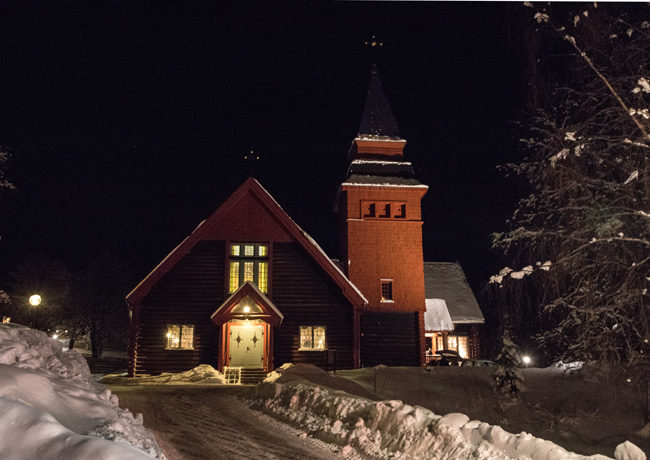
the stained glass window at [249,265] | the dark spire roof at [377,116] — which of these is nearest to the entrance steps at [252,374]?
the stained glass window at [249,265]

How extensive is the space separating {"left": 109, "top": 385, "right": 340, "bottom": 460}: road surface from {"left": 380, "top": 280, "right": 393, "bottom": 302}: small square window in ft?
45.2

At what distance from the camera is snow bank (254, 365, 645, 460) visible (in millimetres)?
6863

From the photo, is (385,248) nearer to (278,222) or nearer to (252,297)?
(278,222)

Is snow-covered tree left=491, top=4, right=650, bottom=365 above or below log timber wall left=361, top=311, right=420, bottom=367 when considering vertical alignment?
above

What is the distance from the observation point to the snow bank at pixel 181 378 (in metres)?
20.7

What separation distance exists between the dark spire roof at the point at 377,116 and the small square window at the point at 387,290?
875 cm

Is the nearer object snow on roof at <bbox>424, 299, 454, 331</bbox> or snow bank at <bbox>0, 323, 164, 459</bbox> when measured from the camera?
snow bank at <bbox>0, 323, 164, 459</bbox>

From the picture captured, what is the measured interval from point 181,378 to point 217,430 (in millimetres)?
12121

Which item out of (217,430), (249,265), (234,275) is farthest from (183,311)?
(217,430)

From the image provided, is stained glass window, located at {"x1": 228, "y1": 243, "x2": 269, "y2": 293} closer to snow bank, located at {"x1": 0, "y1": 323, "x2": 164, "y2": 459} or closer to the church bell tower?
the church bell tower

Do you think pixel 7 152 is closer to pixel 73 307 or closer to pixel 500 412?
pixel 500 412

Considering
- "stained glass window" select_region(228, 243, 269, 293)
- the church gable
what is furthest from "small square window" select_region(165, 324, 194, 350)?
the church gable

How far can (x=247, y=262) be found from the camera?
24.4 metres

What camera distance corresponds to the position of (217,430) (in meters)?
10.1
